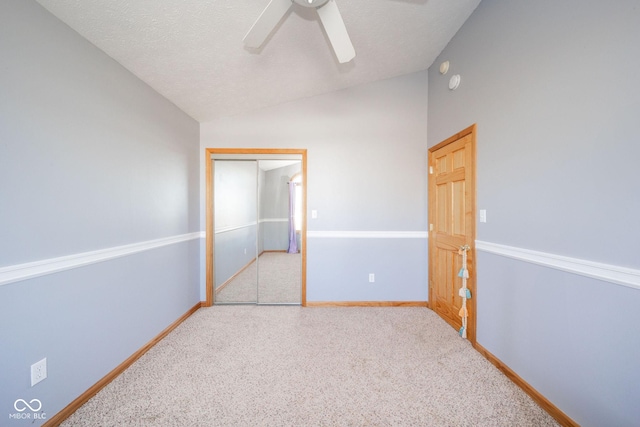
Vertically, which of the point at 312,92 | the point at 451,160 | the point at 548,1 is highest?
the point at 312,92

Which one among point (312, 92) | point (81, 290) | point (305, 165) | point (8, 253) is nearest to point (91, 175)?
point (8, 253)

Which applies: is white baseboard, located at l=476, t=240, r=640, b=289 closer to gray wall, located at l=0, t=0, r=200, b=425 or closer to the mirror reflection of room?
the mirror reflection of room

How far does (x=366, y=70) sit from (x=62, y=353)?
136 inches

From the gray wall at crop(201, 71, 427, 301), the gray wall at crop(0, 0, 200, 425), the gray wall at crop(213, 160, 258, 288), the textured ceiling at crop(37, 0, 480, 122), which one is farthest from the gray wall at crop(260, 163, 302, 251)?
the gray wall at crop(0, 0, 200, 425)

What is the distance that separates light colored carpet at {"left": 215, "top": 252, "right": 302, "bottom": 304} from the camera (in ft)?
10.3

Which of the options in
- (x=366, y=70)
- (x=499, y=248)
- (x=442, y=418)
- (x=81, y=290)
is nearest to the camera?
(x=442, y=418)

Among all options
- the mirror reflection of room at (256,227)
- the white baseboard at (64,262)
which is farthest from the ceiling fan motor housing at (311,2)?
the white baseboard at (64,262)

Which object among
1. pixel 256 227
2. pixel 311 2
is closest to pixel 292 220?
pixel 256 227

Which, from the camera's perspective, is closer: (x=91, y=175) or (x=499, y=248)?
(x=91, y=175)

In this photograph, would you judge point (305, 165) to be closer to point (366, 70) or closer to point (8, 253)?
point (366, 70)

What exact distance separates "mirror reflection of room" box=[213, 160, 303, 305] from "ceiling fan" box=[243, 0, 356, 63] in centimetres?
166

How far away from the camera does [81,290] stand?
149 centimetres

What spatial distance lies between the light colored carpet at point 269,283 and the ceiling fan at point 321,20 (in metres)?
2.51

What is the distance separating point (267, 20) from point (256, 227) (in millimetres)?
2281
